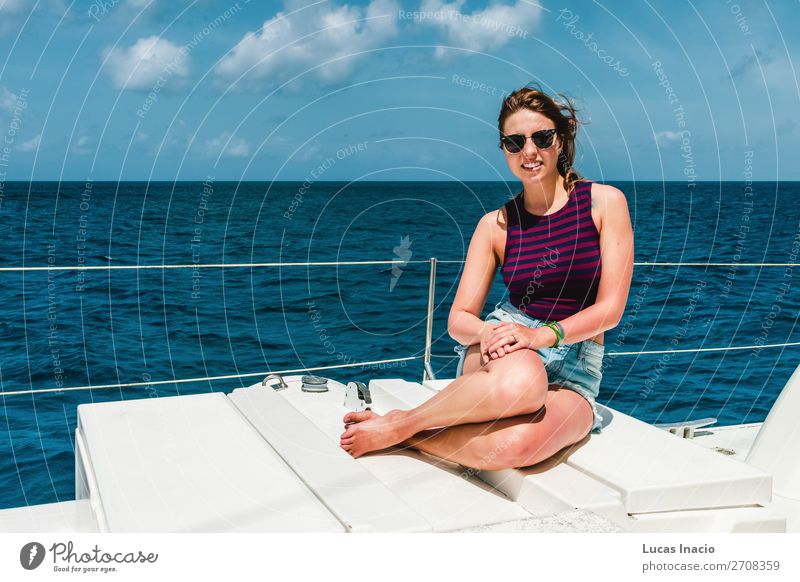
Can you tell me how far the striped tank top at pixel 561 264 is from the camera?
1.68 meters

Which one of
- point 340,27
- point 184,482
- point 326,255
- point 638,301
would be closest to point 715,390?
point 638,301

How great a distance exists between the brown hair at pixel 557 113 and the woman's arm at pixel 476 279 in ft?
0.65

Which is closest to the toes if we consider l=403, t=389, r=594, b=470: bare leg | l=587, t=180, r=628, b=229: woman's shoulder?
l=403, t=389, r=594, b=470: bare leg

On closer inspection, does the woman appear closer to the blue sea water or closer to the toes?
the toes

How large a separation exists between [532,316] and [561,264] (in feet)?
0.44

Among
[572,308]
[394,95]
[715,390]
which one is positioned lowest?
[715,390]

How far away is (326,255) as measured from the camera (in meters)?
13.2

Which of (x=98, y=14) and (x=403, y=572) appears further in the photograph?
(x=98, y=14)

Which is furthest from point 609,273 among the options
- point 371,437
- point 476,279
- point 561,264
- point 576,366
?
point 371,437

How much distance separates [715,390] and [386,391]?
3.50 m

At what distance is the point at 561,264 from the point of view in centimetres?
168

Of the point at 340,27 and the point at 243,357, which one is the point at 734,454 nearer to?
the point at 340,27

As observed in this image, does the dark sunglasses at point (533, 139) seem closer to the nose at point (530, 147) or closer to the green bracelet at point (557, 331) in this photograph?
the nose at point (530, 147)

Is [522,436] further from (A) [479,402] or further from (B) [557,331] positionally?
(B) [557,331]
